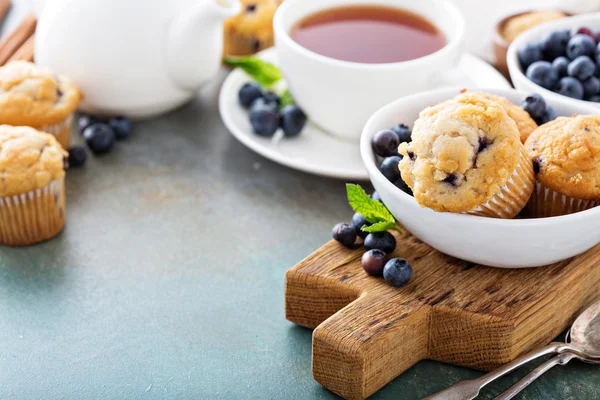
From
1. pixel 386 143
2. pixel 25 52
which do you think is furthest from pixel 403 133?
pixel 25 52

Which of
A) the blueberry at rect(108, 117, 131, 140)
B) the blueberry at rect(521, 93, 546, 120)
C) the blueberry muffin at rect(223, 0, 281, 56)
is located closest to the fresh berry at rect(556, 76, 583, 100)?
the blueberry at rect(521, 93, 546, 120)

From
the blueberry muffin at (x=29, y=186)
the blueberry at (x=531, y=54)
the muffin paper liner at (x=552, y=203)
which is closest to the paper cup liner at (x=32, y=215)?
the blueberry muffin at (x=29, y=186)

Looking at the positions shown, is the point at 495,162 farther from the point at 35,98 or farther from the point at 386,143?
the point at 35,98

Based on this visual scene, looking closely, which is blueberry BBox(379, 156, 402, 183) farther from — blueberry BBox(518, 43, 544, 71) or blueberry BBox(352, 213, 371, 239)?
blueberry BBox(518, 43, 544, 71)

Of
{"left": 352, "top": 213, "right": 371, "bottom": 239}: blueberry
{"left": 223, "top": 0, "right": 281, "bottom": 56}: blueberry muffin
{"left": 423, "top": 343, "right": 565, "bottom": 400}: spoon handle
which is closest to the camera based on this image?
{"left": 423, "top": 343, "right": 565, "bottom": 400}: spoon handle

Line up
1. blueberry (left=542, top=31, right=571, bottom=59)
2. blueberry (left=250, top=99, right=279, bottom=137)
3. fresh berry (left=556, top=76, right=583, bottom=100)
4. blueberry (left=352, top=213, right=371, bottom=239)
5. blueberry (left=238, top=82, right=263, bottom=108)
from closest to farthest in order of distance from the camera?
blueberry (left=352, top=213, right=371, bottom=239), fresh berry (left=556, top=76, right=583, bottom=100), blueberry (left=542, top=31, right=571, bottom=59), blueberry (left=250, top=99, right=279, bottom=137), blueberry (left=238, top=82, right=263, bottom=108)

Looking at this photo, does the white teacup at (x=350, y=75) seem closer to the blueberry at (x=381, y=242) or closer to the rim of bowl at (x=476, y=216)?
the rim of bowl at (x=476, y=216)

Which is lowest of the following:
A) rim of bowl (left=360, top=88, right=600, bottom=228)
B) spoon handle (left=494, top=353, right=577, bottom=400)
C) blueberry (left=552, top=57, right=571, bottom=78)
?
spoon handle (left=494, top=353, right=577, bottom=400)
